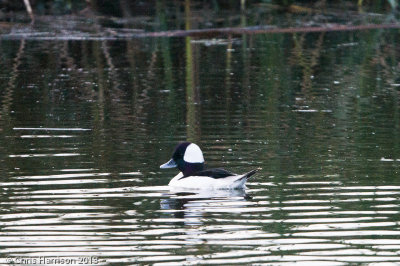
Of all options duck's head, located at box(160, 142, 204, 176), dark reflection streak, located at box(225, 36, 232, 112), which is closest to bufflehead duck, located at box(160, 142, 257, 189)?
duck's head, located at box(160, 142, 204, 176)

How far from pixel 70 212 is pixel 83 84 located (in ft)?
30.2

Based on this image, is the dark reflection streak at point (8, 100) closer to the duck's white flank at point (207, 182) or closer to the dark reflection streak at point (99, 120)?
the dark reflection streak at point (99, 120)

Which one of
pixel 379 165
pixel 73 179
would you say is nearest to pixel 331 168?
pixel 379 165

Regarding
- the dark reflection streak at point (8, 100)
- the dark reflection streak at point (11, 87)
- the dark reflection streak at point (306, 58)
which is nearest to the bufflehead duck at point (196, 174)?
the dark reflection streak at point (8, 100)

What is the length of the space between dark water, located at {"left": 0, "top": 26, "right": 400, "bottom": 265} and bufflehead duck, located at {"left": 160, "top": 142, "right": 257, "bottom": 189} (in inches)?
4.6

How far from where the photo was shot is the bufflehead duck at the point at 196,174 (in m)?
10.2

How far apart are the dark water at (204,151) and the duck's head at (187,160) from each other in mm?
259

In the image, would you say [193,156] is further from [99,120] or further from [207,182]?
[99,120]

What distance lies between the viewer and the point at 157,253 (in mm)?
7746

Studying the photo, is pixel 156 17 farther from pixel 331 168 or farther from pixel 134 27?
pixel 331 168

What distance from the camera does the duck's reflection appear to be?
9.20 metres

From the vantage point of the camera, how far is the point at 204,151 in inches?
486

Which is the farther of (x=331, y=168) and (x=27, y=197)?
(x=331, y=168)

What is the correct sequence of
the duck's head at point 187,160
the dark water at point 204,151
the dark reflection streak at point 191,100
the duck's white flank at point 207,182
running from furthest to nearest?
the dark reflection streak at point 191,100, the duck's head at point 187,160, the duck's white flank at point 207,182, the dark water at point 204,151
